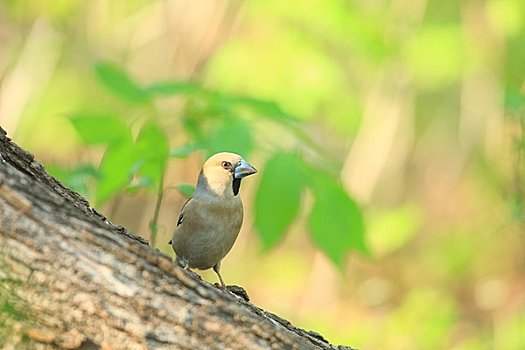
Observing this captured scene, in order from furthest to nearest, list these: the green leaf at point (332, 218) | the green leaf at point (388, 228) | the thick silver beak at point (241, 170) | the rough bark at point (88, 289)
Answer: the green leaf at point (388, 228)
the green leaf at point (332, 218)
the thick silver beak at point (241, 170)
the rough bark at point (88, 289)

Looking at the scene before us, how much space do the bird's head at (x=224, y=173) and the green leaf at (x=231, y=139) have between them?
0.37 feet

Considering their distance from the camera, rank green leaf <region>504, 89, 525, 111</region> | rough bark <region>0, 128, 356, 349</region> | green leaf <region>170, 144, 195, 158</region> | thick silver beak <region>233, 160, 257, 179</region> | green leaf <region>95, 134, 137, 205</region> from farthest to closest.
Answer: green leaf <region>504, 89, 525, 111</region> < thick silver beak <region>233, 160, 257, 179</region> < green leaf <region>95, 134, 137, 205</region> < green leaf <region>170, 144, 195, 158</region> < rough bark <region>0, 128, 356, 349</region>

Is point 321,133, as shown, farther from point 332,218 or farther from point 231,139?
point 231,139

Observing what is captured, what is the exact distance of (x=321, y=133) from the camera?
9.09 metres

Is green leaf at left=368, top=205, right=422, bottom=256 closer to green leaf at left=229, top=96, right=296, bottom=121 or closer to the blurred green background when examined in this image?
the blurred green background

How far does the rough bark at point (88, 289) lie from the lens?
259 cm

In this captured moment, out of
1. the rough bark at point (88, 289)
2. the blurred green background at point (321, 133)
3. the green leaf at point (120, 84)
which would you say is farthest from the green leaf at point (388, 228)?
the rough bark at point (88, 289)

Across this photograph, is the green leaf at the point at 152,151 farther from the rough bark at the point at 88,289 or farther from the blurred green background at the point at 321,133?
the rough bark at the point at 88,289

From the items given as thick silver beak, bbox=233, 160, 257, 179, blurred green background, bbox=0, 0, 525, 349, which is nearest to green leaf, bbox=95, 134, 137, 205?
blurred green background, bbox=0, 0, 525, 349

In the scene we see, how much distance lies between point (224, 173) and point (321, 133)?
4.85 metres

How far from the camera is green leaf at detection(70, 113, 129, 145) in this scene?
419 cm

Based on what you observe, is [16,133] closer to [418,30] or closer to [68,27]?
[68,27]

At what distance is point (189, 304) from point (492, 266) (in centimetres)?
750

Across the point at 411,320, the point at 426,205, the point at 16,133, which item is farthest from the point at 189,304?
the point at 426,205
